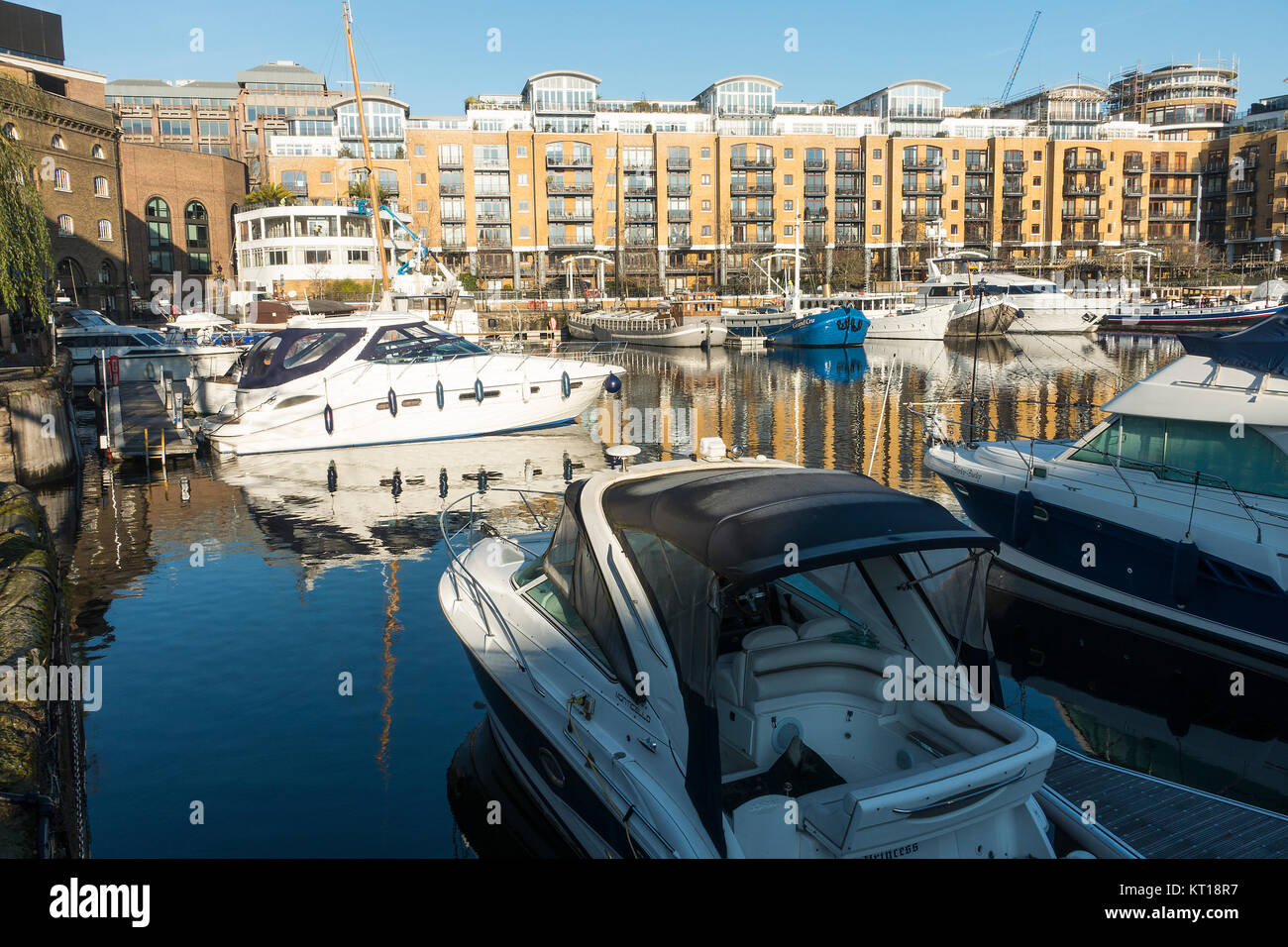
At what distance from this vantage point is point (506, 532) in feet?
48.8

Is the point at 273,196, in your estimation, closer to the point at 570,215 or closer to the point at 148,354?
the point at 570,215

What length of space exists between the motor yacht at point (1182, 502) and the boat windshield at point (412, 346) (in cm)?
1437

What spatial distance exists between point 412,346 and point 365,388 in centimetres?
155

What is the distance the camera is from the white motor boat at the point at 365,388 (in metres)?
22.0

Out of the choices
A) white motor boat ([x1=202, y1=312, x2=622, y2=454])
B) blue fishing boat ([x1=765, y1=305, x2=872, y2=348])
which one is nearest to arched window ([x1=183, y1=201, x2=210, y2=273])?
blue fishing boat ([x1=765, y1=305, x2=872, y2=348])

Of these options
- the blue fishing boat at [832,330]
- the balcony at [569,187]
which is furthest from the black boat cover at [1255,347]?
the balcony at [569,187]

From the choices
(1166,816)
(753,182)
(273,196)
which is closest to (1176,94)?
(753,182)

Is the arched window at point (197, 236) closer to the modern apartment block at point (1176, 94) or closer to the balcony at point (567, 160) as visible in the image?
the balcony at point (567, 160)

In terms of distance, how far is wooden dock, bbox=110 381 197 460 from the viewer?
2086 centimetres

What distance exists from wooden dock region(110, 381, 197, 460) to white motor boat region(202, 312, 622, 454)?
847mm

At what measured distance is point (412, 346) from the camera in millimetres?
22625
